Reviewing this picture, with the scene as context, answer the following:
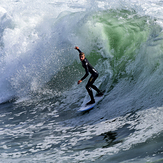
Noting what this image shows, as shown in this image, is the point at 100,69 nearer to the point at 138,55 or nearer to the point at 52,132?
the point at 138,55

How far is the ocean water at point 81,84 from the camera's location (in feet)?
11.9

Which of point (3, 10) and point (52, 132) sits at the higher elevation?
point (3, 10)

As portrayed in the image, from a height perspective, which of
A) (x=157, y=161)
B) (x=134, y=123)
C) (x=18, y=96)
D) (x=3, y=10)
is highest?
(x=3, y=10)

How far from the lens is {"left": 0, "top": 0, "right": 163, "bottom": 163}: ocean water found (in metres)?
3.62

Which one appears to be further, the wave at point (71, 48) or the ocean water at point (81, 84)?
the wave at point (71, 48)

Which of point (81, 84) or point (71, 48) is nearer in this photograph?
point (81, 84)

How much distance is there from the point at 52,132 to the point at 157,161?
260 cm

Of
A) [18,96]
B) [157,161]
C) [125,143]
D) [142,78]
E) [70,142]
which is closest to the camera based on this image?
[157,161]

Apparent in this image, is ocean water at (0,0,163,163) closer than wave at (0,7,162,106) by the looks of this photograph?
Yes

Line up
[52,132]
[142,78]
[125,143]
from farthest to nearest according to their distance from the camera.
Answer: [142,78] → [52,132] → [125,143]

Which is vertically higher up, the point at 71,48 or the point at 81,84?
the point at 71,48

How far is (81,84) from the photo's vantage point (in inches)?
307

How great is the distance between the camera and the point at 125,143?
3.41 m

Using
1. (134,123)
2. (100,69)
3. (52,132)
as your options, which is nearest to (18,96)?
(100,69)
